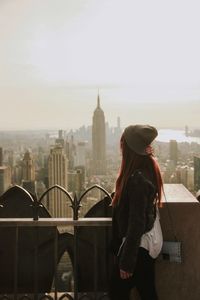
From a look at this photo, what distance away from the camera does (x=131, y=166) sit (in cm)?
322

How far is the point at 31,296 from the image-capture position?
441 cm

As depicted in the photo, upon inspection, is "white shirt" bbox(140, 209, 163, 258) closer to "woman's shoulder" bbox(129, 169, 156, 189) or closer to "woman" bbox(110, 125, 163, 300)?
"woman" bbox(110, 125, 163, 300)

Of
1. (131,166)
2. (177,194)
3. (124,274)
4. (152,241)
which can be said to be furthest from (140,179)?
(177,194)

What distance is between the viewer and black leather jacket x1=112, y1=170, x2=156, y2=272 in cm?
306

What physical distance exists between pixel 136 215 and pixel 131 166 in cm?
35

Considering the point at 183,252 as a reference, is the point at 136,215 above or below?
above

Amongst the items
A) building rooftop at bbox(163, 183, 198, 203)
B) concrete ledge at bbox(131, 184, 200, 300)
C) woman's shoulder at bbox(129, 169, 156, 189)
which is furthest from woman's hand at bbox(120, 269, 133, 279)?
building rooftop at bbox(163, 183, 198, 203)

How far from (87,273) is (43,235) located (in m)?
0.54

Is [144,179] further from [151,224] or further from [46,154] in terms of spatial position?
[46,154]

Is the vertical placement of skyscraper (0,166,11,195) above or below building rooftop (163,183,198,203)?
below

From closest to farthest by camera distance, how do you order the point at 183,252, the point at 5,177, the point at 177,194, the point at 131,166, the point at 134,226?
1. the point at 134,226
2. the point at 131,166
3. the point at 183,252
4. the point at 177,194
5. the point at 5,177

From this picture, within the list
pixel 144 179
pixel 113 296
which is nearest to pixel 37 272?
pixel 113 296

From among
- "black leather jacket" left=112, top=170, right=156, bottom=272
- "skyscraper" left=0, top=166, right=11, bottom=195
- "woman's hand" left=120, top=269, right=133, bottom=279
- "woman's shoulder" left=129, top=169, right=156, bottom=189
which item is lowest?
"skyscraper" left=0, top=166, right=11, bottom=195

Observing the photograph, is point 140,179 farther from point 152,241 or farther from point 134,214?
point 152,241
